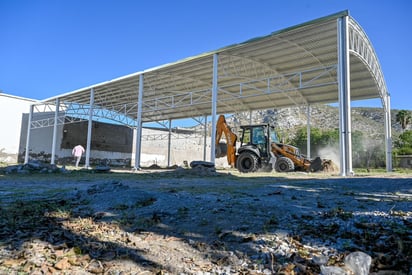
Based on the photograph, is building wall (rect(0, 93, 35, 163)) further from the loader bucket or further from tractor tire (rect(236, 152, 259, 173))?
the loader bucket

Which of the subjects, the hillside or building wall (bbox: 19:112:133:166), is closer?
building wall (bbox: 19:112:133:166)

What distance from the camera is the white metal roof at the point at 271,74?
1426 cm

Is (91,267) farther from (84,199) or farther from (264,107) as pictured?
(264,107)

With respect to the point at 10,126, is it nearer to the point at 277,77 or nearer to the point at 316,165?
the point at 277,77

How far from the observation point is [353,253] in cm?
236

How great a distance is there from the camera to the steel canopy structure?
1261cm

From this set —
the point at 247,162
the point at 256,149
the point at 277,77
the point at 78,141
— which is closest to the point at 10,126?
the point at 78,141

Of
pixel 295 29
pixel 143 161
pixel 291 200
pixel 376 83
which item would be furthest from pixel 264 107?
pixel 291 200

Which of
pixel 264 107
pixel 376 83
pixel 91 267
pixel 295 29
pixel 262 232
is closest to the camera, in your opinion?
pixel 91 267

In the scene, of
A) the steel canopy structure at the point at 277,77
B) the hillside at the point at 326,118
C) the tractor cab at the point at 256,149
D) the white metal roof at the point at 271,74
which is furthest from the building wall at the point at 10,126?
the hillside at the point at 326,118

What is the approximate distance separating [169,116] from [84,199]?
2386 cm

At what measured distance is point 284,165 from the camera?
572 inches

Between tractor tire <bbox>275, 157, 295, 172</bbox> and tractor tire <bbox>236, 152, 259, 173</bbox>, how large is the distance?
107 centimetres

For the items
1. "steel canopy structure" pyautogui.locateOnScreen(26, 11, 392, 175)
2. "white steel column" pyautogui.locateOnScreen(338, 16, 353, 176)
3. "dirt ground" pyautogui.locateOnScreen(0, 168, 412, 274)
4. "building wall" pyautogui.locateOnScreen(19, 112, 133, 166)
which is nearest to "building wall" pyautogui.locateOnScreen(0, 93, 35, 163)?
"building wall" pyautogui.locateOnScreen(19, 112, 133, 166)
